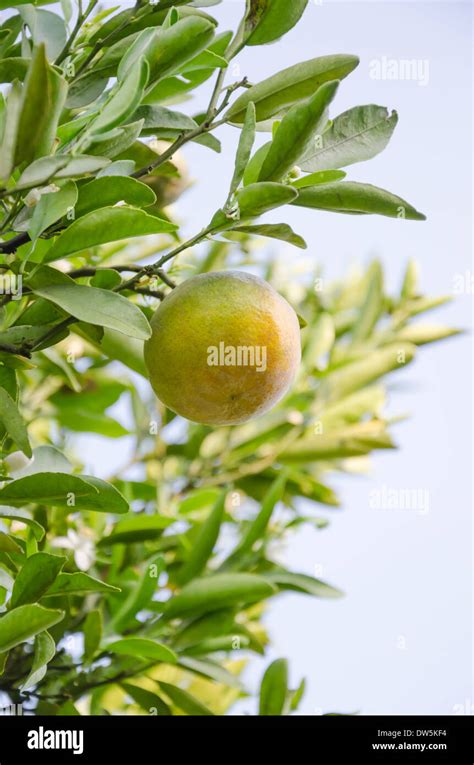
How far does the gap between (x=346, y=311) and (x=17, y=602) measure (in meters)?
1.39

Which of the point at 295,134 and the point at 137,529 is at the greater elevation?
the point at 295,134

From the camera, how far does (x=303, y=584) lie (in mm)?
1231

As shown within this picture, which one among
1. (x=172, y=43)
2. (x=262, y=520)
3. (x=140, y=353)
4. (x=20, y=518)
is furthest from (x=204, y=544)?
(x=172, y=43)

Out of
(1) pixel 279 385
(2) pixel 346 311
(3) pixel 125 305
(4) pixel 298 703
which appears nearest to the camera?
(3) pixel 125 305

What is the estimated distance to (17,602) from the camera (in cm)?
70

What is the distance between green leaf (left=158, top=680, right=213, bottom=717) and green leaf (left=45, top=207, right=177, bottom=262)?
67 centimetres

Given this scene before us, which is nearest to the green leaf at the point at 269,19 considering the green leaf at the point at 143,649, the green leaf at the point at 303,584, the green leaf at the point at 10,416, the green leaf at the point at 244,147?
the green leaf at the point at 244,147

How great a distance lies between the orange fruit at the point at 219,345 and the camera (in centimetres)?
72

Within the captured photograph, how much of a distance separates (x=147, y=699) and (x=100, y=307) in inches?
26.0

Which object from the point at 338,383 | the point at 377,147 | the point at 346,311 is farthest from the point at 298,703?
the point at 346,311

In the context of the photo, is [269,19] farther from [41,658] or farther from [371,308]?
[371,308]

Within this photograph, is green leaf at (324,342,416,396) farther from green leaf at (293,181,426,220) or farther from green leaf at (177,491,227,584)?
green leaf at (293,181,426,220)
